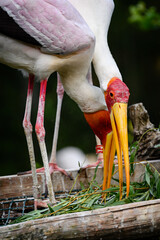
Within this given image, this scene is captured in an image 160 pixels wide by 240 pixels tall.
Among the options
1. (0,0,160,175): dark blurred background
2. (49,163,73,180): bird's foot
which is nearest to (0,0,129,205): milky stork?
(49,163,73,180): bird's foot

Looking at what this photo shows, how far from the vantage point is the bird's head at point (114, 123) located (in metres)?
2.67

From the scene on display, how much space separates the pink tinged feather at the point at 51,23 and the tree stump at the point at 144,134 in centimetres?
81

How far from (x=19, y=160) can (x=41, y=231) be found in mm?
5206

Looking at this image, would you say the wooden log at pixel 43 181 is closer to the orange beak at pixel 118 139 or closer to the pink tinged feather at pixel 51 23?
the orange beak at pixel 118 139

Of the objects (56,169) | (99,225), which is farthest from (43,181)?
(99,225)

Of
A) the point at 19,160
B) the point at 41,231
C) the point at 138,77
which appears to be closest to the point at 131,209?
the point at 41,231

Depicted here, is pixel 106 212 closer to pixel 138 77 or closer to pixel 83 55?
pixel 83 55

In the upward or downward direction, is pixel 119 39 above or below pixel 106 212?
above

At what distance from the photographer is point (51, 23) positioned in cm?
279

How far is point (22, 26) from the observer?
2764mm

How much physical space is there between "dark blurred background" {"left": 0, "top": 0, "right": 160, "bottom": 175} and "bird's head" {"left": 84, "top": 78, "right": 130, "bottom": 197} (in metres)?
3.46

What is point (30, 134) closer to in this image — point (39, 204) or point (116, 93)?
point (39, 204)

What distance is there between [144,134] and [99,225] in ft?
5.04

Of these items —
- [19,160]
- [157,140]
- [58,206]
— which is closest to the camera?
[58,206]
